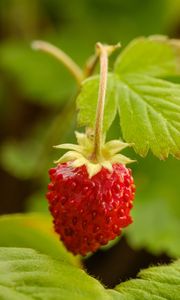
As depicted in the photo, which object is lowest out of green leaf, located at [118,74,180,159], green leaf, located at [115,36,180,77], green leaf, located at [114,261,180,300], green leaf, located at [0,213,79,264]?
green leaf, located at [114,261,180,300]

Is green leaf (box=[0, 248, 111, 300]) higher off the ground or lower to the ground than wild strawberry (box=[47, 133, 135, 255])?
lower

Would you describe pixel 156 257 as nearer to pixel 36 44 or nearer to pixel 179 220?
pixel 179 220

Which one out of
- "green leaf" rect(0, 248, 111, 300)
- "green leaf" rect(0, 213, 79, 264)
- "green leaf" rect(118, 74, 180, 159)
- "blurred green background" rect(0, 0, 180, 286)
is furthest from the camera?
"blurred green background" rect(0, 0, 180, 286)

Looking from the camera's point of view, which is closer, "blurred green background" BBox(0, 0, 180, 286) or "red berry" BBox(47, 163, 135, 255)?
"red berry" BBox(47, 163, 135, 255)

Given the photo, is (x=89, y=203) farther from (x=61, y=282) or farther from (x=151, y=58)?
(x=151, y=58)

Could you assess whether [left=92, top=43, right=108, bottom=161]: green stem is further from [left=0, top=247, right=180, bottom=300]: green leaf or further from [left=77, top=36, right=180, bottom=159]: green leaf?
[left=0, top=247, right=180, bottom=300]: green leaf

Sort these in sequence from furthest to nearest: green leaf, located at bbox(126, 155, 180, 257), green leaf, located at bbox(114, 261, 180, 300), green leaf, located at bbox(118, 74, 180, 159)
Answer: green leaf, located at bbox(126, 155, 180, 257) → green leaf, located at bbox(118, 74, 180, 159) → green leaf, located at bbox(114, 261, 180, 300)

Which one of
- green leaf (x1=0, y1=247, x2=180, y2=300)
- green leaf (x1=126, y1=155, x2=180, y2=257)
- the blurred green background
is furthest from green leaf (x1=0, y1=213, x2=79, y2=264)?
the blurred green background
